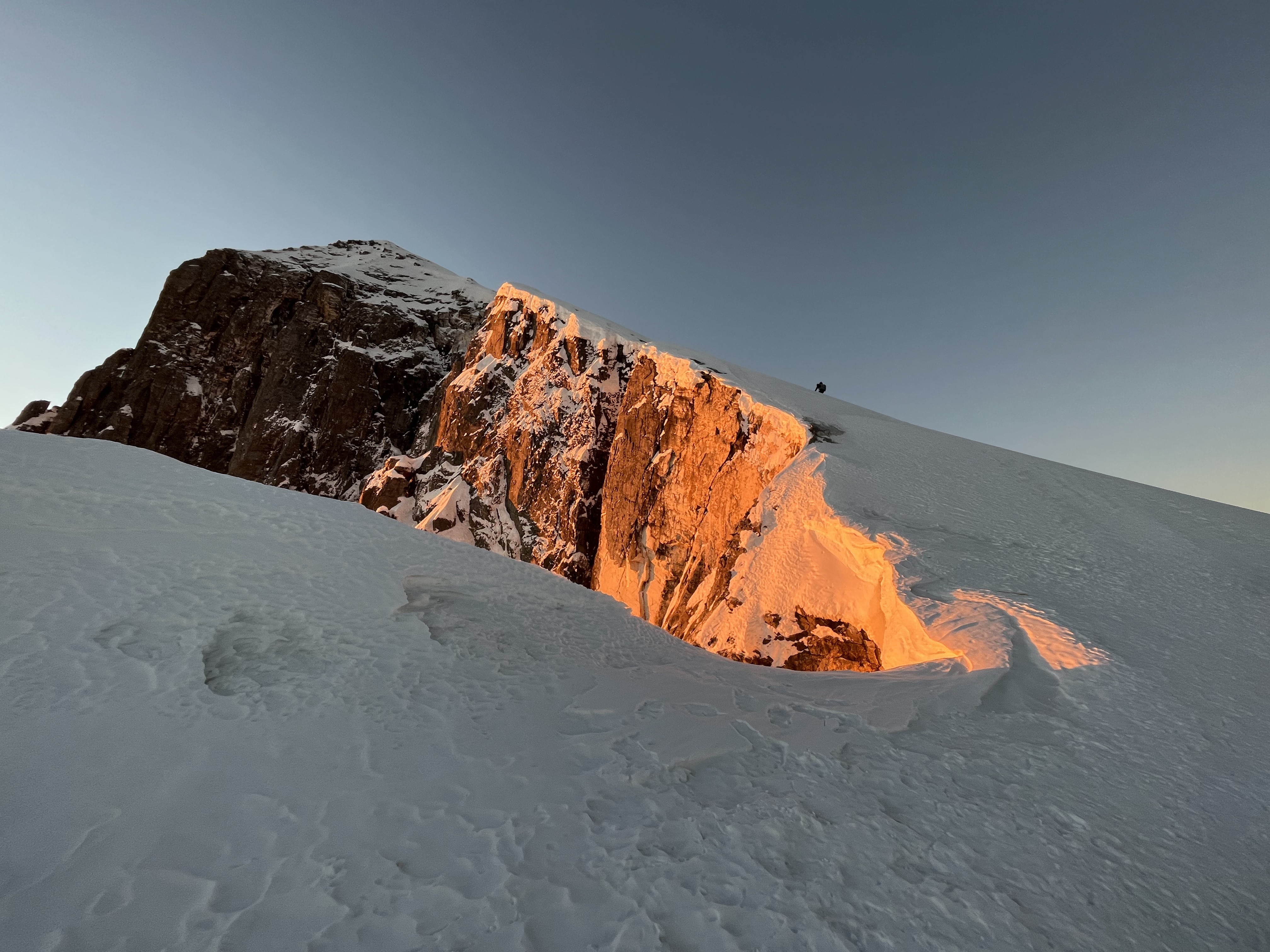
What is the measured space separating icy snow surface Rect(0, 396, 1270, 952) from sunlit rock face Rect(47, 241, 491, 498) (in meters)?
35.8

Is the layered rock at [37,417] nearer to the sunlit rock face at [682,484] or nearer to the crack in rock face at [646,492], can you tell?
the crack in rock face at [646,492]

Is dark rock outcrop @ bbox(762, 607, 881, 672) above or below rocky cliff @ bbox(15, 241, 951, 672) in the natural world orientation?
below

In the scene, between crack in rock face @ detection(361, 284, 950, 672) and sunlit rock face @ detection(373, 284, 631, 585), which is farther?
sunlit rock face @ detection(373, 284, 631, 585)

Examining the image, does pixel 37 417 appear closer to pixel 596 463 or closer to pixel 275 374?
pixel 275 374

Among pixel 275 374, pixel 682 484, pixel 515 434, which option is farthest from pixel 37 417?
pixel 682 484

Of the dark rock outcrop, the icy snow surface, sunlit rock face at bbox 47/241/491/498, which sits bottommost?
the dark rock outcrop

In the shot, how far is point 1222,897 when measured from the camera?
8.63ft

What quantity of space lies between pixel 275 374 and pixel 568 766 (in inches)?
1863

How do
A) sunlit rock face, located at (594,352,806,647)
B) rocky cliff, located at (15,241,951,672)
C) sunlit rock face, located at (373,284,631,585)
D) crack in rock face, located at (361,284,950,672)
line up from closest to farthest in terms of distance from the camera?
crack in rock face, located at (361,284,950,672), rocky cliff, located at (15,241,951,672), sunlit rock face, located at (594,352,806,647), sunlit rock face, located at (373,284,631,585)

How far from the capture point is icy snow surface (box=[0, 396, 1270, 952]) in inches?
90.6

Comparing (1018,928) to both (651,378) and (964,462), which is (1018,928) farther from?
(651,378)

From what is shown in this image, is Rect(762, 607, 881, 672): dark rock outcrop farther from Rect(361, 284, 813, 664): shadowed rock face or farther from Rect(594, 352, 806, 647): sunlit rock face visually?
Rect(594, 352, 806, 647): sunlit rock face

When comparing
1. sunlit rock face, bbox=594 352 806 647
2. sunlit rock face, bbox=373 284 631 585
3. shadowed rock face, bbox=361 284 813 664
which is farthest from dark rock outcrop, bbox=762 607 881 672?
sunlit rock face, bbox=373 284 631 585

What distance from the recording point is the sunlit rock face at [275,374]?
38281 mm
